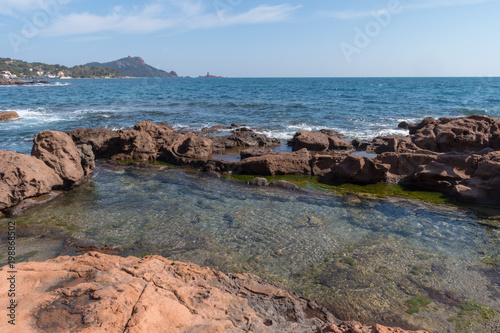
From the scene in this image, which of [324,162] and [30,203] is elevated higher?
[324,162]

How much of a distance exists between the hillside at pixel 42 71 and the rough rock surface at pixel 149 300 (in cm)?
14570

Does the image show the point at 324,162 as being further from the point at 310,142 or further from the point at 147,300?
the point at 147,300

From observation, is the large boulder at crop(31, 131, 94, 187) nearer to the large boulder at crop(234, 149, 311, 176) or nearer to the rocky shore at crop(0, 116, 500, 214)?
the rocky shore at crop(0, 116, 500, 214)

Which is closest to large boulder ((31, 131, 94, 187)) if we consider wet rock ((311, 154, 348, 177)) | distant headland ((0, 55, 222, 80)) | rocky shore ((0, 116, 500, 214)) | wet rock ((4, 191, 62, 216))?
rocky shore ((0, 116, 500, 214))

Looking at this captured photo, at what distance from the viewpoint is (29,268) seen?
404cm

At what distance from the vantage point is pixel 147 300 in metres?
3.54

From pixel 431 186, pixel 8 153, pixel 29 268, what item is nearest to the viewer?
pixel 29 268

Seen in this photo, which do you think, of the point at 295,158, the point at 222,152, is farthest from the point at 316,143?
the point at 222,152

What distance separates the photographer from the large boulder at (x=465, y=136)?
13.3 meters

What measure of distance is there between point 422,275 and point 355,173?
216 inches

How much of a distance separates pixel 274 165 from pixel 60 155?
6.83 metres

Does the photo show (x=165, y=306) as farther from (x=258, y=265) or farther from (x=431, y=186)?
(x=431, y=186)

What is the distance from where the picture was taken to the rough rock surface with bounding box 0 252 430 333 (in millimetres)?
3178

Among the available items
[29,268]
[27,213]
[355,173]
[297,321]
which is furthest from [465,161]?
[27,213]
